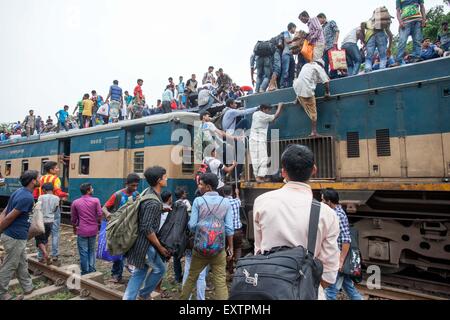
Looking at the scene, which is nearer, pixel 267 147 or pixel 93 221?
pixel 93 221

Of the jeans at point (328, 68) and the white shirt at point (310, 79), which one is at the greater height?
the jeans at point (328, 68)

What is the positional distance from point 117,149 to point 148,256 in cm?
604

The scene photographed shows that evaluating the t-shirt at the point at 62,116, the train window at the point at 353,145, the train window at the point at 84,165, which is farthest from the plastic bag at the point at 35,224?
the t-shirt at the point at 62,116

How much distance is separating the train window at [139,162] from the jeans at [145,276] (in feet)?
17.1

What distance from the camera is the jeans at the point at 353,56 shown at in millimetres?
6062

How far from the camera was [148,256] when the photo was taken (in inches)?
131

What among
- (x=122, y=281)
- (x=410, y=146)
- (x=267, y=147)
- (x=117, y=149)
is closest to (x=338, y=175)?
(x=410, y=146)

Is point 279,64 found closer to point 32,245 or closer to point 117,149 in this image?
point 117,149

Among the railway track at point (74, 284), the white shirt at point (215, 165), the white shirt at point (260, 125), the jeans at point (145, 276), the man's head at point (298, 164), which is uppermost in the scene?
the white shirt at point (260, 125)

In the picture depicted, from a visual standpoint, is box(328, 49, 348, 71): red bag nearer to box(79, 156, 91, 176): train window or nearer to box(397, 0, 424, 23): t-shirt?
box(397, 0, 424, 23): t-shirt

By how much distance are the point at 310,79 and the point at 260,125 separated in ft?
4.15

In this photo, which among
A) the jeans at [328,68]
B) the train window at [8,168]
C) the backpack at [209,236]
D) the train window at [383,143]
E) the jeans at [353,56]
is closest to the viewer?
the backpack at [209,236]

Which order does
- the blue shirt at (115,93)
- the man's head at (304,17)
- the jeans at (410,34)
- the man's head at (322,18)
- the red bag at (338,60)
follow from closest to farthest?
1. the jeans at (410,34)
2. the red bag at (338,60)
3. the man's head at (304,17)
4. the man's head at (322,18)
5. the blue shirt at (115,93)

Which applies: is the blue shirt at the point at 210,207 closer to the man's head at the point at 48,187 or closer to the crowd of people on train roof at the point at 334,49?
the crowd of people on train roof at the point at 334,49
